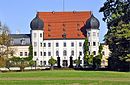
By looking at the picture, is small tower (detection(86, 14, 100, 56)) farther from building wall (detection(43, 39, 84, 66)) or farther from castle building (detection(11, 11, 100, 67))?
building wall (detection(43, 39, 84, 66))

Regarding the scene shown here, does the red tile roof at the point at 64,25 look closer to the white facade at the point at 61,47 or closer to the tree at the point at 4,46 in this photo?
the white facade at the point at 61,47

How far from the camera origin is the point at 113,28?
278 feet

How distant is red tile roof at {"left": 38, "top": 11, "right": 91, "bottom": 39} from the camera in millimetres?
165375

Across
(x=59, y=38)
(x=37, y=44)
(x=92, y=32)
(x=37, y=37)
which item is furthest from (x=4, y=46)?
(x=92, y=32)

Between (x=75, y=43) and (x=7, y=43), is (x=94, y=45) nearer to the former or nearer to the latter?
(x=75, y=43)

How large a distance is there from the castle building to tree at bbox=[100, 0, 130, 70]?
69038mm

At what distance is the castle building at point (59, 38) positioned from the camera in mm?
162625

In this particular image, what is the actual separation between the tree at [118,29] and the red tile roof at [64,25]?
72.1 m

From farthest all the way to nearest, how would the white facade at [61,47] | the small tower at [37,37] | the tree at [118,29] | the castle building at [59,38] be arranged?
the castle building at [59,38], the small tower at [37,37], the white facade at [61,47], the tree at [118,29]

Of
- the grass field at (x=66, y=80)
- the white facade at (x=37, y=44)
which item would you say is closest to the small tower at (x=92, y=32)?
the white facade at (x=37, y=44)

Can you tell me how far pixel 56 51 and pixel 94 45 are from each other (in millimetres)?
13221

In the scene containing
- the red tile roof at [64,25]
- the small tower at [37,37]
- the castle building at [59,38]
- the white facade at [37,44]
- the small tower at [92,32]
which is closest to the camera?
the white facade at [37,44]

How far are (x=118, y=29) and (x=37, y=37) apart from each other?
83.2 meters

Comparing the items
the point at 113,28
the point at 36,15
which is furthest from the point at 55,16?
the point at 113,28
